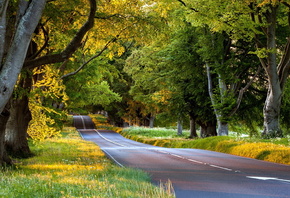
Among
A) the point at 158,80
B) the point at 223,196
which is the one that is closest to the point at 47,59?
the point at 223,196

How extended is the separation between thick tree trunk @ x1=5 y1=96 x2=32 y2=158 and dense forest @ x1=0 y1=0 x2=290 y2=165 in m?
0.04

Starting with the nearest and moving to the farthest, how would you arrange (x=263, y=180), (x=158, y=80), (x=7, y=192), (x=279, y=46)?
1. (x=7, y=192)
2. (x=263, y=180)
3. (x=279, y=46)
4. (x=158, y=80)

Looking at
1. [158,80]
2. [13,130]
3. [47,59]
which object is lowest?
[13,130]

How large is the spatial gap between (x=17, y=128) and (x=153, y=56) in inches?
925

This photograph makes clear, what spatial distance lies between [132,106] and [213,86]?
28.6 meters

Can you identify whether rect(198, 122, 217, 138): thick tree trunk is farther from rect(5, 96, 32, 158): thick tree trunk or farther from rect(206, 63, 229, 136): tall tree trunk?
rect(5, 96, 32, 158): thick tree trunk

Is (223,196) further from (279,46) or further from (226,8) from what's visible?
(279,46)

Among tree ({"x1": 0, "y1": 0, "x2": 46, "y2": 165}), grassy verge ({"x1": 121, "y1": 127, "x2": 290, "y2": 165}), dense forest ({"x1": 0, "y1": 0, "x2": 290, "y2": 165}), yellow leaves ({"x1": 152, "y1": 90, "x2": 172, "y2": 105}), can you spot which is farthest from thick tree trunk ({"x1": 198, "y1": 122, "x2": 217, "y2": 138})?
tree ({"x1": 0, "y1": 0, "x2": 46, "y2": 165})

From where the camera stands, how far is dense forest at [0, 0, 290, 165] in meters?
11.7

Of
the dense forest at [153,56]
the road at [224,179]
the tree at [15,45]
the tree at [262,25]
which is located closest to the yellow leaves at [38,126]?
the dense forest at [153,56]

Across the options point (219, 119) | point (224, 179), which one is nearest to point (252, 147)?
point (219, 119)

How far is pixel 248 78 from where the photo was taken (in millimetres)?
28672

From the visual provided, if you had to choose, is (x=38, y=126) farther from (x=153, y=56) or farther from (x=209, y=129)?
(x=153, y=56)

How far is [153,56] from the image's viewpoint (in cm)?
3928
